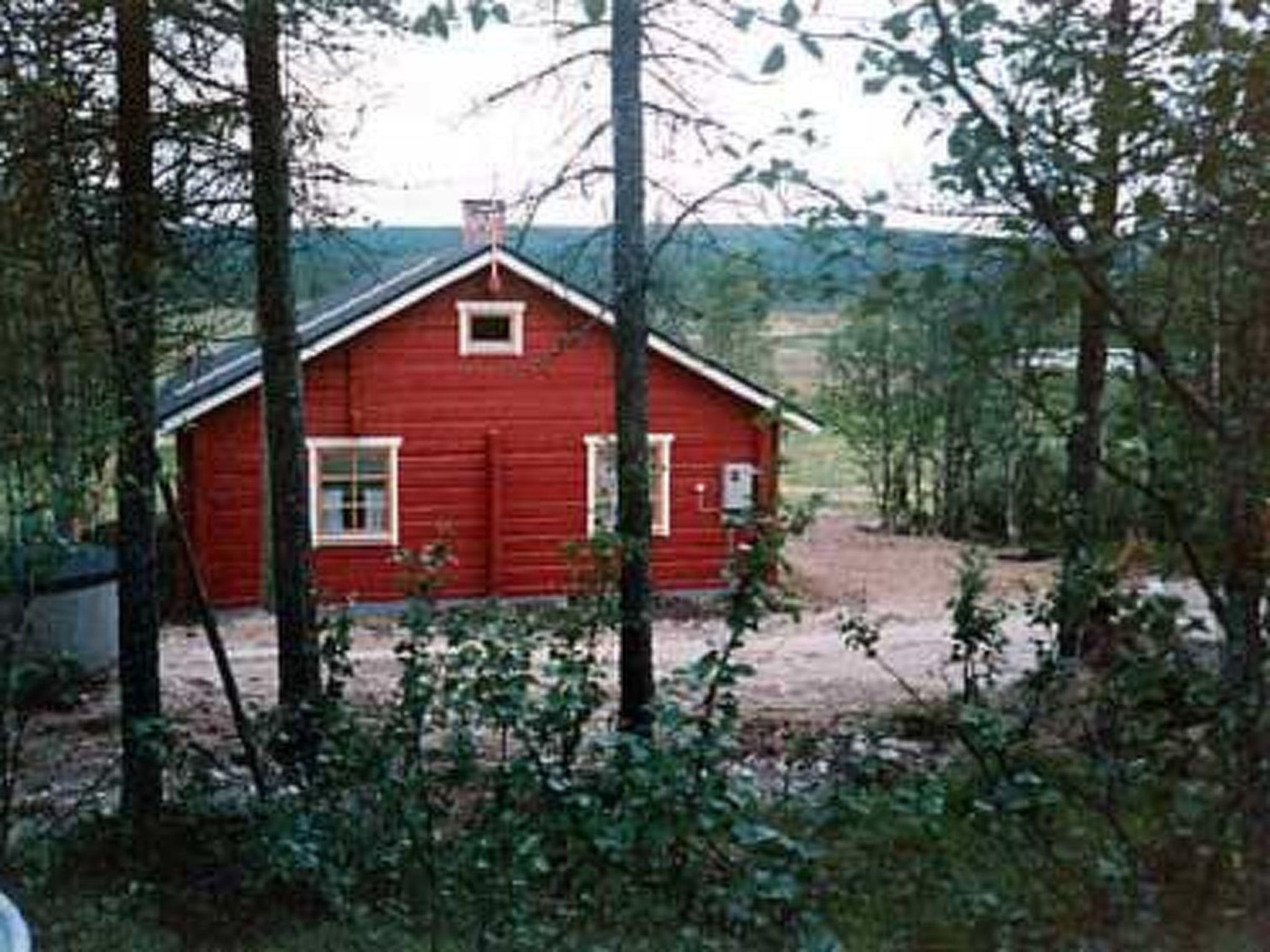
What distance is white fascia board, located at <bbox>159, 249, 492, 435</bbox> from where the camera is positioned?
1777cm

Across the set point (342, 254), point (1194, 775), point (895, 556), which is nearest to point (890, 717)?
point (342, 254)

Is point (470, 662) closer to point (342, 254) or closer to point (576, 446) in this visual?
point (342, 254)

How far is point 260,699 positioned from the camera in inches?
468

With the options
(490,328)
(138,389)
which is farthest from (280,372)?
(490,328)

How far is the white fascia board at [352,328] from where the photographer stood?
1777cm

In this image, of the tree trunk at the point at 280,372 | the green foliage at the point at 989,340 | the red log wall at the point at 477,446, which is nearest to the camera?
the green foliage at the point at 989,340

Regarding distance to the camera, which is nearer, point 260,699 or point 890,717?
point 890,717

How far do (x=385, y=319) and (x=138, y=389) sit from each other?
12.9 metres

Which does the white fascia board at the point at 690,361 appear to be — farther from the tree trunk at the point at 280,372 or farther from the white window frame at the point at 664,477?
the tree trunk at the point at 280,372

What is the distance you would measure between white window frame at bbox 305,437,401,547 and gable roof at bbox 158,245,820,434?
118 centimetres

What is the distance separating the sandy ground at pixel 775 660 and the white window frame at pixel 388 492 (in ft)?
4.55

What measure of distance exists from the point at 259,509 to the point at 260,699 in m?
6.87

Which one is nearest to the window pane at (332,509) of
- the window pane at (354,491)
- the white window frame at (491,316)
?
the window pane at (354,491)

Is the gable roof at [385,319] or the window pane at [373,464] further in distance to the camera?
the window pane at [373,464]
